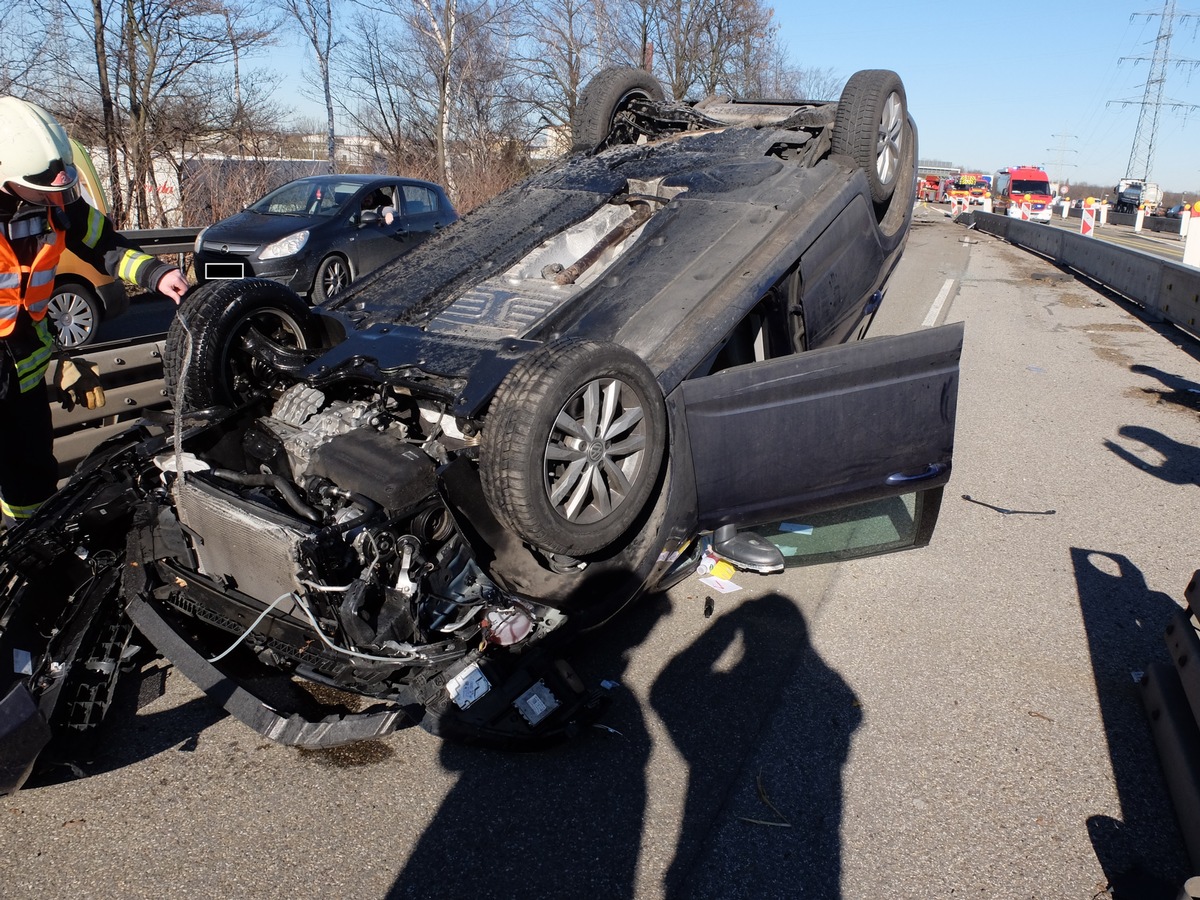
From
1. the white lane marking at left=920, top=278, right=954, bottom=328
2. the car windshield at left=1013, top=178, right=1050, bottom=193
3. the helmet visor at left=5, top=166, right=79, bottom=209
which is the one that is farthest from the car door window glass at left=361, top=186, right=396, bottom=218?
the car windshield at left=1013, top=178, right=1050, bottom=193

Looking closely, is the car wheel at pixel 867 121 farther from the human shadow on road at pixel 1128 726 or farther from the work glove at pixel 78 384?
the work glove at pixel 78 384

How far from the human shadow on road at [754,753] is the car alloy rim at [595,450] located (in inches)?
31.5

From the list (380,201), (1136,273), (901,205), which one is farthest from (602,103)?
(1136,273)

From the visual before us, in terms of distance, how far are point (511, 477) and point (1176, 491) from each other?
15.1 feet

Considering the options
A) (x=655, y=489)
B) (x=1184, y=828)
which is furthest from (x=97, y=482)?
(x=1184, y=828)

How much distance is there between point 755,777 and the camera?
113 inches

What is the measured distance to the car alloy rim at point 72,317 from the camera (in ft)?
26.3

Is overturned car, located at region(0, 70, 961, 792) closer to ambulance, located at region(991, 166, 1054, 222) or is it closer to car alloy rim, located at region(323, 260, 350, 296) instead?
car alloy rim, located at region(323, 260, 350, 296)

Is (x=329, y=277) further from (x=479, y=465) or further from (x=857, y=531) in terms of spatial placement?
(x=479, y=465)

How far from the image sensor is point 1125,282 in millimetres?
13469

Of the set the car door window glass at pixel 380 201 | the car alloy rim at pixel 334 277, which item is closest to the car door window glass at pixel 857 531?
the car alloy rim at pixel 334 277

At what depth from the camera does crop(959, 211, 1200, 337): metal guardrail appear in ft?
34.6

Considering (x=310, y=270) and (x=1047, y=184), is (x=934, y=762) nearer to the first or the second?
(x=310, y=270)

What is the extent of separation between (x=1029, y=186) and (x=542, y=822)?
4897 centimetres
